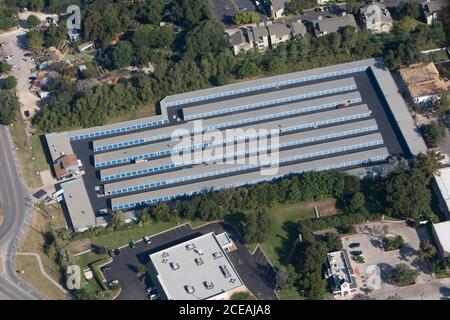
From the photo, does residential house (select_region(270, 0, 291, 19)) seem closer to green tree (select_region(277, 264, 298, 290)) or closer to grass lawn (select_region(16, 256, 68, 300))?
green tree (select_region(277, 264, 298, 290))

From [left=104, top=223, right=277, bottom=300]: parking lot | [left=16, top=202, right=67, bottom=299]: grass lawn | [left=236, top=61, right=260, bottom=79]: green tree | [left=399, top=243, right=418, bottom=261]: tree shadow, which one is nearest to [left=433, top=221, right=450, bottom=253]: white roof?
[left=399, top=243, right=418, bottom=261]: tree shadow

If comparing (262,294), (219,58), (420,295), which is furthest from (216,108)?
(420,295)

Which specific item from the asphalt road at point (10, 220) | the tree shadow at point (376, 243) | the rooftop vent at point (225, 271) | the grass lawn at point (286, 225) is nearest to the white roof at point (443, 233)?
the tree shadow at point (376, 243)

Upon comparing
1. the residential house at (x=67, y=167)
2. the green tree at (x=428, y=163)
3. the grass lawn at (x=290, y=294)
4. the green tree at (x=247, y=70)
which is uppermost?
Result: the green tree at (x=247, y=70)

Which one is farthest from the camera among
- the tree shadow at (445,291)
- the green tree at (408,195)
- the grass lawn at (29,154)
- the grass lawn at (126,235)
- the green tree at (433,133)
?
the grass lawn at (29,154)

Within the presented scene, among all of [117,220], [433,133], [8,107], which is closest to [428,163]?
[433,133]

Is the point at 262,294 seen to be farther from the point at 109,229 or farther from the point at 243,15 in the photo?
the point at 243,15

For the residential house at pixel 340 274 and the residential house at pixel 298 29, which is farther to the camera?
the residential house at pixel 298 29

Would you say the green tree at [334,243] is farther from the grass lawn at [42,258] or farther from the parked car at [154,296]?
the grass lawn at [42,258]
